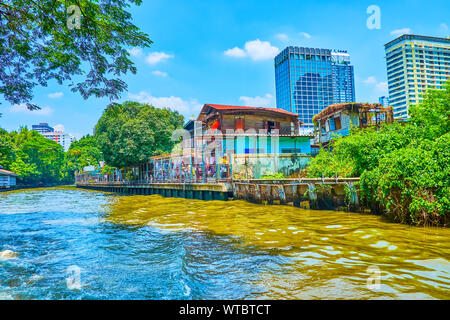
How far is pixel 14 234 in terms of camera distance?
7.55m

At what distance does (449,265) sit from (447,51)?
107643mm

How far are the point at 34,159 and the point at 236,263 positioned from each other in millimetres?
65151

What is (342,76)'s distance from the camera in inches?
4975

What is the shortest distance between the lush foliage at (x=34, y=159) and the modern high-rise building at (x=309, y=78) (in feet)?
293

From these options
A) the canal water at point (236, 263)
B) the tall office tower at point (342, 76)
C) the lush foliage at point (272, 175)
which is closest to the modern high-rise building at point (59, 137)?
the tall office tower at point (342, 76)

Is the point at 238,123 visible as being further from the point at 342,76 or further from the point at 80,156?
the point at 342,76

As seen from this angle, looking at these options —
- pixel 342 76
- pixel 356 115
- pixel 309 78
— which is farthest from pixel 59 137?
pixel 356 115

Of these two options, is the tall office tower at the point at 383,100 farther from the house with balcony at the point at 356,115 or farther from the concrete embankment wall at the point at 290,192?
the concrete embankment wall at the point at 290,192

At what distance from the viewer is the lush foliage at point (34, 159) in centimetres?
5072

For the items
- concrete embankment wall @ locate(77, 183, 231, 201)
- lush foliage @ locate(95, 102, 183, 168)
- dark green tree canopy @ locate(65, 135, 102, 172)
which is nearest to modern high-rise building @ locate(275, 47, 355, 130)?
dark green tree canopy @ locate(65, 135, 102, 172)
